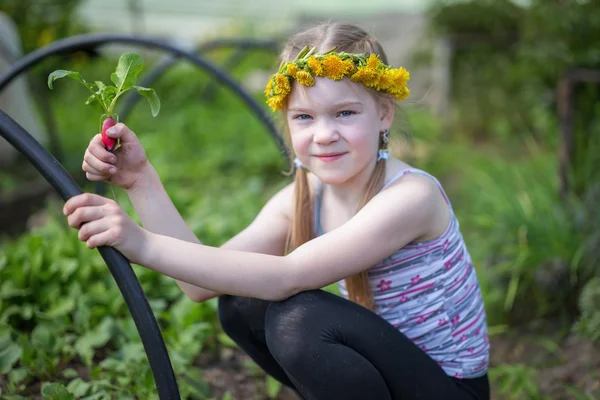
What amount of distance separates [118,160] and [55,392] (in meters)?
0.64

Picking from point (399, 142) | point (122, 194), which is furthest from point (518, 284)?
point (122, 194)

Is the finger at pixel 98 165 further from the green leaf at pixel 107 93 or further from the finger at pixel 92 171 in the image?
the green leaf at pixel 107 93

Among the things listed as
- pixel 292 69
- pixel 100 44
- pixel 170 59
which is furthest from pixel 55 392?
pixel 170 59

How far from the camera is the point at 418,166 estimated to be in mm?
3670

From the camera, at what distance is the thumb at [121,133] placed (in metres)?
1.40

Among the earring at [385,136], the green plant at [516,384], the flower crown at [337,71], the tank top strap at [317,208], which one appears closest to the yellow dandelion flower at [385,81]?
the flower crown at [337,71]

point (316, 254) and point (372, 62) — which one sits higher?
point (372, 62)

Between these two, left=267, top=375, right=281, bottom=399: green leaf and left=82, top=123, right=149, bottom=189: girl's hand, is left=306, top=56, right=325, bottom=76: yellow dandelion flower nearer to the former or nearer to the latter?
left=82, top=123, right=149, bottom=189: girl's hand

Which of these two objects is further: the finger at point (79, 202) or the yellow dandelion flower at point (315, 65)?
the yellow dandelion flower at point (315, 65)

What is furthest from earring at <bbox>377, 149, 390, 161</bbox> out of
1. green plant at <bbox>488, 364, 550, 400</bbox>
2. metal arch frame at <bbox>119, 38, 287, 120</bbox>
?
metal arch frame at <bbox>119, 38, 287, 120</bbox>

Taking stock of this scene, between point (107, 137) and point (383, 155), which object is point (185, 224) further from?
point (383, 155)

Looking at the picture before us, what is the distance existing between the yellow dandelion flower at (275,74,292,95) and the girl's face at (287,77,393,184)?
0.07 ft

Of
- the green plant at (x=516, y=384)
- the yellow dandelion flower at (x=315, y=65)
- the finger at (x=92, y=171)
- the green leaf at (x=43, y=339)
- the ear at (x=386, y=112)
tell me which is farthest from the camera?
the green plant at (x=516, y=384)

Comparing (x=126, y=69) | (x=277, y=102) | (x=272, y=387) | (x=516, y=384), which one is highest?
(x=126, y=69)
